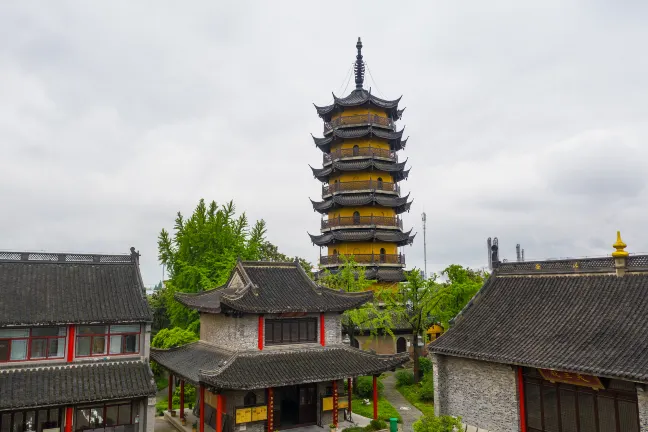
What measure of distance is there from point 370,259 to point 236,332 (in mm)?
20586

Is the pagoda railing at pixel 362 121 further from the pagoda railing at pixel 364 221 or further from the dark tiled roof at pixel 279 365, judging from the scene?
the dark tiled roof at pixel 279 365

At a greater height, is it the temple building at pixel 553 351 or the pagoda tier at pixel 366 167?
the pagoda tier at pixel 366 167

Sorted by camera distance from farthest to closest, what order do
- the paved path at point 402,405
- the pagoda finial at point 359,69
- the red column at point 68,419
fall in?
1. the pagoda finial at point 359,69
2. the paved path at point 402,405
3. the red column at point 68,419

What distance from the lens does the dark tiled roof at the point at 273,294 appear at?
21.5 metres

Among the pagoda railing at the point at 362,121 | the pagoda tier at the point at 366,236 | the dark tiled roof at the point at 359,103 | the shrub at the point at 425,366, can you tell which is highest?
the dark tiled roof at the point at 359,103

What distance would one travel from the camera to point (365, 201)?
40594mm

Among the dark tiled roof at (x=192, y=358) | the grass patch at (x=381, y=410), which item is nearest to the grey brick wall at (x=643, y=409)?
the grass patch at (x=381, y=410)

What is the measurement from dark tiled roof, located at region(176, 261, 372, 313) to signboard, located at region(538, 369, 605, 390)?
8745 millimetres

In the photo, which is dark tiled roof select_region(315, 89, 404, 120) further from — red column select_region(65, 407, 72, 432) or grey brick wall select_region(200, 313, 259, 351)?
red column select_region(65, 407, 72, 432)

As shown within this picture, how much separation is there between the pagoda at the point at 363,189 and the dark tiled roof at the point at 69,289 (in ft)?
65.1

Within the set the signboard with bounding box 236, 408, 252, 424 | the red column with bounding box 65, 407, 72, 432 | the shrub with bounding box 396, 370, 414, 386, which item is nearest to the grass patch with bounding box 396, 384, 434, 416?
the shrub with bounding box 396, 370, 414, 386

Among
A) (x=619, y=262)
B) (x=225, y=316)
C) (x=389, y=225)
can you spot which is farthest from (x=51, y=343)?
(x=389, y=225)

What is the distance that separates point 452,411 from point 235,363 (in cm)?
995

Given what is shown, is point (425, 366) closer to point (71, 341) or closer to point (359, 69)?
point (71, 341)
